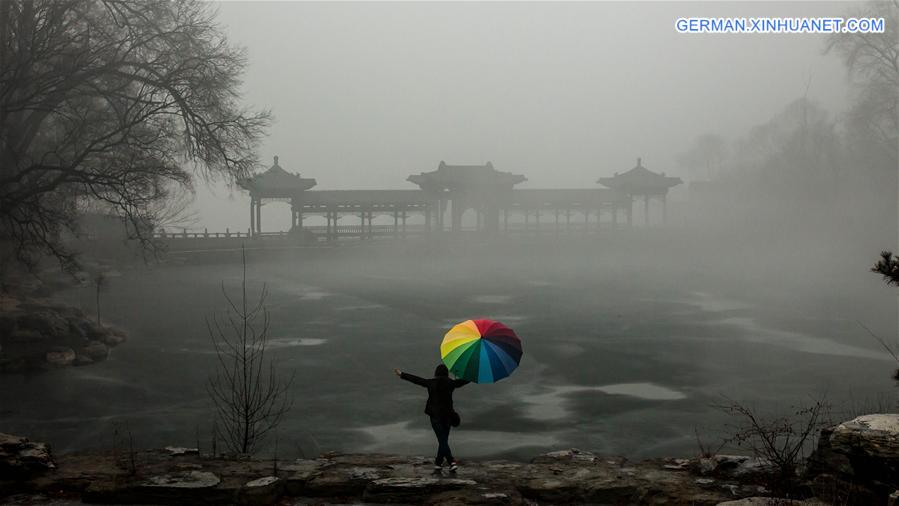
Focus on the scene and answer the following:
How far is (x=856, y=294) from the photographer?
32.2 meters

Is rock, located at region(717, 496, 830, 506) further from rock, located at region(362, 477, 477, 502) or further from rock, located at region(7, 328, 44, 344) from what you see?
rock, located at region(7, 328, 44, 344)

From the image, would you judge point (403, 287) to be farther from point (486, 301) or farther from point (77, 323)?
point (77, 323)

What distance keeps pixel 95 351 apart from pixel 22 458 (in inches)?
455

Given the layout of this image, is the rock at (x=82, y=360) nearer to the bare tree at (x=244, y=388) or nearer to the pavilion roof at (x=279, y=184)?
the bare tree at (x=244, y=388)

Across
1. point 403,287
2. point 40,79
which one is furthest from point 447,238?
point 40,79

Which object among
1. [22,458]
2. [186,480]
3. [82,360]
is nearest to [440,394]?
[186,480]

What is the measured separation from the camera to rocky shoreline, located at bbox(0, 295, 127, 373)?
16641 mm

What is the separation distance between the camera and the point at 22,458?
24.4 feet

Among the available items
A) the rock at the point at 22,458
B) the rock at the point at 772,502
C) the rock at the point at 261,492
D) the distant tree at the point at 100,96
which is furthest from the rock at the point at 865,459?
the distant tree at the point at 100,96

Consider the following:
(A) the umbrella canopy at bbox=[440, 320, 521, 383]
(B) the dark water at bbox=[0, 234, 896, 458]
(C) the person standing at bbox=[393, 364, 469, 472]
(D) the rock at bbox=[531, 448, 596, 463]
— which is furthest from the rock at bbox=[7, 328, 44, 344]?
(A) the umbrella canopy at bbox=[440, 320, 521, 383]

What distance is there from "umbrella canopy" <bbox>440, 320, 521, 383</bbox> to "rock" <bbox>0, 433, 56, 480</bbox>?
411cm

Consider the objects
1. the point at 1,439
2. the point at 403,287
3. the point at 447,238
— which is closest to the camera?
the point at 1,439

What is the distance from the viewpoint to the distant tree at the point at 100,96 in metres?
15.3

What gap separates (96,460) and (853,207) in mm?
46281
